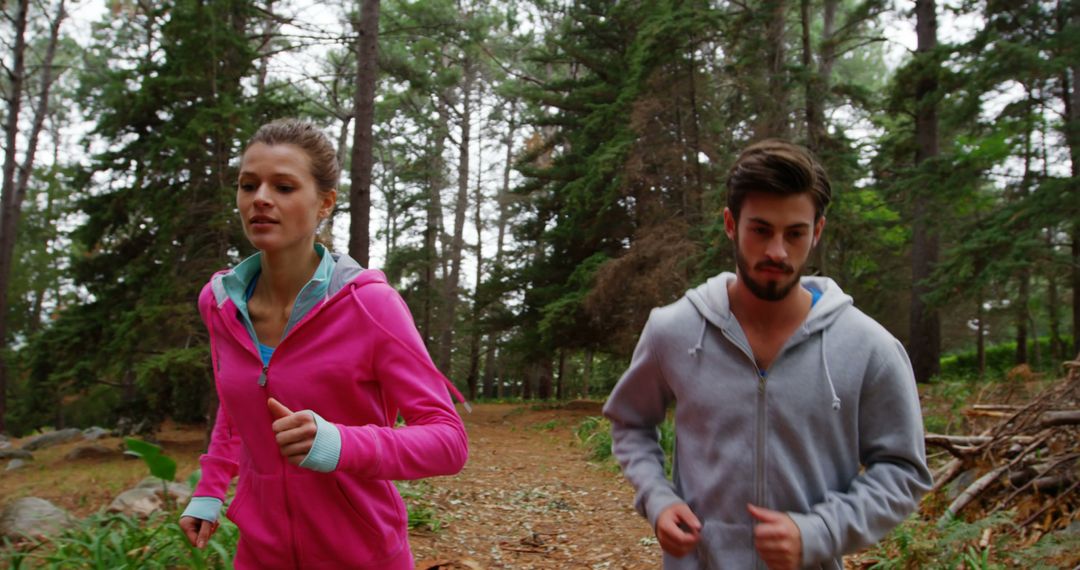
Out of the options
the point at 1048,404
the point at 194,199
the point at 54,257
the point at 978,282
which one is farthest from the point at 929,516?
the point at 54,257

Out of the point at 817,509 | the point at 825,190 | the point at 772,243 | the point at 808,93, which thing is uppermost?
the point at 808,93

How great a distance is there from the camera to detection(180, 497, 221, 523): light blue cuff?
215cm

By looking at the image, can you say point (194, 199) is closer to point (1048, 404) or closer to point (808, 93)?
point (808, 93)

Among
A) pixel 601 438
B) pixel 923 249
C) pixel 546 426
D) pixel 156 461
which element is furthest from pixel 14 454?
pixel 923 249

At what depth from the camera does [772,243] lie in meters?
1.83

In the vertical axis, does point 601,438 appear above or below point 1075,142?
below

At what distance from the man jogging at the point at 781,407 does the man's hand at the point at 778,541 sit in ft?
0.08

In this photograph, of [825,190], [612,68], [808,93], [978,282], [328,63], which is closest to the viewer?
[825,190]

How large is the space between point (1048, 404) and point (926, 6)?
12.2 meters

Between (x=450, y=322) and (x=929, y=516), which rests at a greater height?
(x=450, y=322)

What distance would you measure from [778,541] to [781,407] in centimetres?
32

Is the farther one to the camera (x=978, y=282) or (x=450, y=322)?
(x=450, y=322)

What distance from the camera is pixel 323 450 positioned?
1.59m

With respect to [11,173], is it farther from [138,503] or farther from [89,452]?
[138,503]
